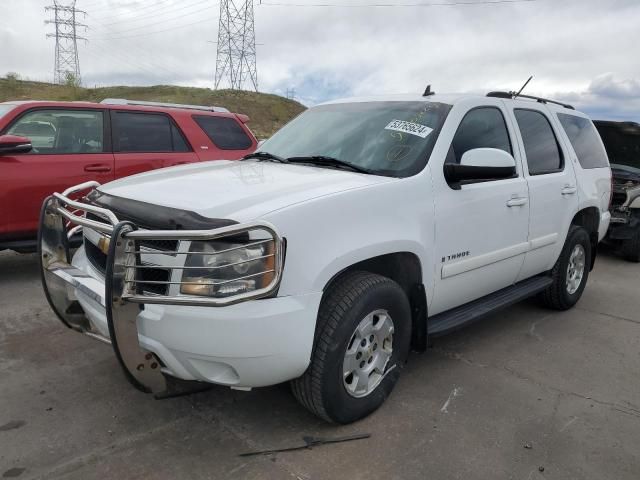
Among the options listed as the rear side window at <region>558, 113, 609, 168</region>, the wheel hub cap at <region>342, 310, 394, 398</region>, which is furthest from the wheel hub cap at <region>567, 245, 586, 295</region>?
the wheel hub cap at <region>342, 310, 394, 398</region>

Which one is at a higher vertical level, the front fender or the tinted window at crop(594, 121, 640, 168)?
the tinted window at crop(594, 121, 640, 168)

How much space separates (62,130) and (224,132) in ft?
6.37

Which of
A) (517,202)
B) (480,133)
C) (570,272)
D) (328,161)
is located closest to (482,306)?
(517,202)

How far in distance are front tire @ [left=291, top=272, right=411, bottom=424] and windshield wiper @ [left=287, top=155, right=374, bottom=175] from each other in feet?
2.20

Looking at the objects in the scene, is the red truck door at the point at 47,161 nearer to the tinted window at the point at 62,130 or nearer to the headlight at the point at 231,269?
the tinted window at the point at 62,130

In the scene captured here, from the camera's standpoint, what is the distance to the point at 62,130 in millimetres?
5598

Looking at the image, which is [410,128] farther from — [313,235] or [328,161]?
[313,235]

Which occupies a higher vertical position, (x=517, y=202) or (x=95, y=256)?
(x=517, y=202)

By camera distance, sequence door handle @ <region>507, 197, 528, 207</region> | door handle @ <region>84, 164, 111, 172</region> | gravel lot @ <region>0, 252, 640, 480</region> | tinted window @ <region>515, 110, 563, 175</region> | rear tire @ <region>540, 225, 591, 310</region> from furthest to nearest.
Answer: door handle @ <region>84, 164, 111, 172</region> → rear tire @ <region>540, 225, 591, 310</region> → tinted window @ <region>515, 110, 563, 175</region> → door handle @ <region>507, 197, 528, 207</region> → gravel lot @ <region>0, 252, 640, 480</region>

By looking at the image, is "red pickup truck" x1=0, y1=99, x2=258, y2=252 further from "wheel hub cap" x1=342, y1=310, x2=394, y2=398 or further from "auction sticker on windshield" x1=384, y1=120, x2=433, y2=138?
"wheel hub cap" x1=342, y1=310, x2=394, y2=398

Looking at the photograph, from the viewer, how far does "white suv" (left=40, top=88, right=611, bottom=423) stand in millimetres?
2307

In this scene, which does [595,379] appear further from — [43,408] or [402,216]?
[43,408]

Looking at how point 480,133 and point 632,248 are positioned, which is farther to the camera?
point 632,248

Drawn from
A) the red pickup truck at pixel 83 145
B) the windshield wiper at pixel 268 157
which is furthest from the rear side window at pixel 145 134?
the windshield wiper at pixel 268 157
